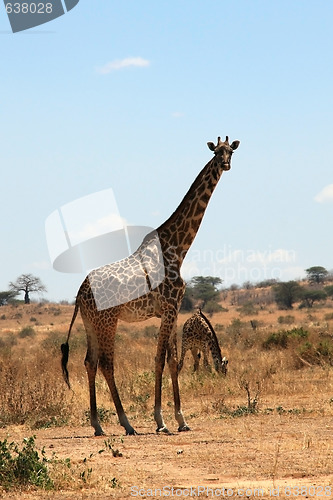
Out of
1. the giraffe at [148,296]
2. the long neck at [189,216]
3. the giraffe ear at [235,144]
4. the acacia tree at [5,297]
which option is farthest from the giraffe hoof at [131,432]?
the acacia tree at [5,297]

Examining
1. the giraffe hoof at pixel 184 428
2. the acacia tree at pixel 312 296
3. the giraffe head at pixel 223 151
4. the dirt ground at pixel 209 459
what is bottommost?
the dirt ground at pixel 209 459

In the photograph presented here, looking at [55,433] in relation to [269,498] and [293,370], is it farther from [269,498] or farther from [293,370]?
[293,370]

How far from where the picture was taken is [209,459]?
8367mm

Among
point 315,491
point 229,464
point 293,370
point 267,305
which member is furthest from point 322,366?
point 267,305

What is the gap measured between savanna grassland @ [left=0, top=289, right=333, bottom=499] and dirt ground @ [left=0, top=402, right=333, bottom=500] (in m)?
0.01

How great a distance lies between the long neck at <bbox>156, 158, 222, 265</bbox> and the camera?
37.4 ft

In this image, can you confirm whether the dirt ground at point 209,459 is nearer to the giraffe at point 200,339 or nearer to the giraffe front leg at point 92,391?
the giraffe front leg at point 92,391

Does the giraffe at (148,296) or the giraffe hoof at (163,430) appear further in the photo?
the giraffe at (148,296)

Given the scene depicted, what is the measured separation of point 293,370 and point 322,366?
2.48 ft

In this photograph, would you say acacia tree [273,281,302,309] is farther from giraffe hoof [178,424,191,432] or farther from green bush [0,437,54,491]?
green bush [0,437,54,491]

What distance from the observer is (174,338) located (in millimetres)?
11602

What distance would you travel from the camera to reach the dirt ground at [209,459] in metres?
7.01

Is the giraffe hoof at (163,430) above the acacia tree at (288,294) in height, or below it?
below

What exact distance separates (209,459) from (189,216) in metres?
4.07
